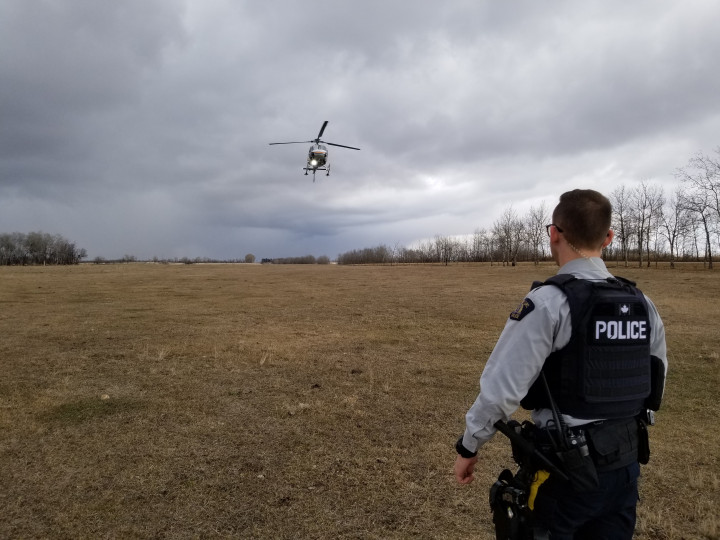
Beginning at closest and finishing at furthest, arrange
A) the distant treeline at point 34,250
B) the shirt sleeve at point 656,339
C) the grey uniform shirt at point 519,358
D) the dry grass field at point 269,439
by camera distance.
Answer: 1. the grey uniform shirt at point 519,358
2. the shirt sleeve at point 656,339
3. the dry grass field at point 269,439
4. the distant treeline at point 34,250

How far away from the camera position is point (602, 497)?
6.98ft

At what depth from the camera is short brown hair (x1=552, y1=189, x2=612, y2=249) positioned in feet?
7.39

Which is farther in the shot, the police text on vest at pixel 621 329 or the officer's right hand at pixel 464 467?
the officer's right hand at pixel 464 467

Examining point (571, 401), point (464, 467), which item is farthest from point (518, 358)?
point (464, 467)

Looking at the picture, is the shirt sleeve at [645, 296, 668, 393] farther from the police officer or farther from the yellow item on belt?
the yellow item on belt

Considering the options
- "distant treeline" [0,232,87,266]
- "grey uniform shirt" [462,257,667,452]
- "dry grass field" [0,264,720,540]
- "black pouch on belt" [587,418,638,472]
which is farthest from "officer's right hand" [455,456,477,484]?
"distant treeline" [0,232,87,266]

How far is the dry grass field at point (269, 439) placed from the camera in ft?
13.5

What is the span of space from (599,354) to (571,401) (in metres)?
0.28

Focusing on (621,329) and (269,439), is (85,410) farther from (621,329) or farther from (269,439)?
(621,329)

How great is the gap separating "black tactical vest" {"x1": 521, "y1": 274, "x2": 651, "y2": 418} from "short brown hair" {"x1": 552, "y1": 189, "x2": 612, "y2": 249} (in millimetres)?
243

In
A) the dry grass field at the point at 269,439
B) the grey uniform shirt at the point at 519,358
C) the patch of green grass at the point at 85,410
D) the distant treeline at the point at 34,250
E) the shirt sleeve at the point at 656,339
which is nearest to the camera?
the grey uniform shirt at the point at 519,358

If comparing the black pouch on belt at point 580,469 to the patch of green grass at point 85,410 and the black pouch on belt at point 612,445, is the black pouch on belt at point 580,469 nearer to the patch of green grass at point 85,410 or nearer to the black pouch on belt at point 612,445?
the black pouch on belt at point 612,445

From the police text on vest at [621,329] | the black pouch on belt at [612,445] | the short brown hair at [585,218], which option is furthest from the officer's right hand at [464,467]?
the short brown hair at [585,218]

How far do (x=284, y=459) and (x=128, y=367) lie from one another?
19.9 ft
